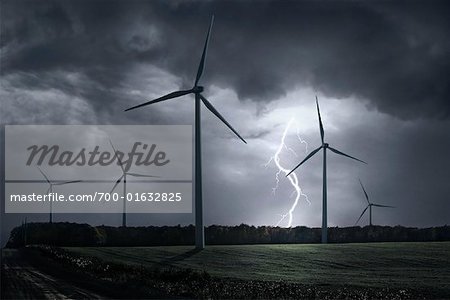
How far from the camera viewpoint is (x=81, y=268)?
158 feet

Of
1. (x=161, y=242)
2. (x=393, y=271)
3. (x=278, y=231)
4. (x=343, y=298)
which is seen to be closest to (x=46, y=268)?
(x=343, y=298)

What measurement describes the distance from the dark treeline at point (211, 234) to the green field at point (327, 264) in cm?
5676

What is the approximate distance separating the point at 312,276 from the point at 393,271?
1259 cm

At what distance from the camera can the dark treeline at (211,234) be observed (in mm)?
138500

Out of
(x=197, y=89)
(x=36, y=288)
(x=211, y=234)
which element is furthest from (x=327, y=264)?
(x=211, y=234)

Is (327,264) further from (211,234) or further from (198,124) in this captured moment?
(211,234)

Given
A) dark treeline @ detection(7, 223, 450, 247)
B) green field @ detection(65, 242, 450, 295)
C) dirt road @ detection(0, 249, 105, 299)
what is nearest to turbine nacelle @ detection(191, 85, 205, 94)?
green field @ detection(65, 242, 450, 295)

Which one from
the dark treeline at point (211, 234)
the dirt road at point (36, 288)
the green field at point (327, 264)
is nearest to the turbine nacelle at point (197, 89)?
the green field at point (327, 264)

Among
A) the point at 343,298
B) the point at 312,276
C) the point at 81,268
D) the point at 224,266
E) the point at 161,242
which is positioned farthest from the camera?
the point at 161,242

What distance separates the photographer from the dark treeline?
138500 millimetres

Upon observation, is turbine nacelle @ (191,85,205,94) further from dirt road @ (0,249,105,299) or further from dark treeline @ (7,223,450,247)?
dark treeline @ (7,223,450,247)

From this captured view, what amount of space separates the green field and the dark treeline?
56.8 metres

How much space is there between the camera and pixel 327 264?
67375 mm

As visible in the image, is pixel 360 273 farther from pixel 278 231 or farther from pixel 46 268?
pixel 278 231
